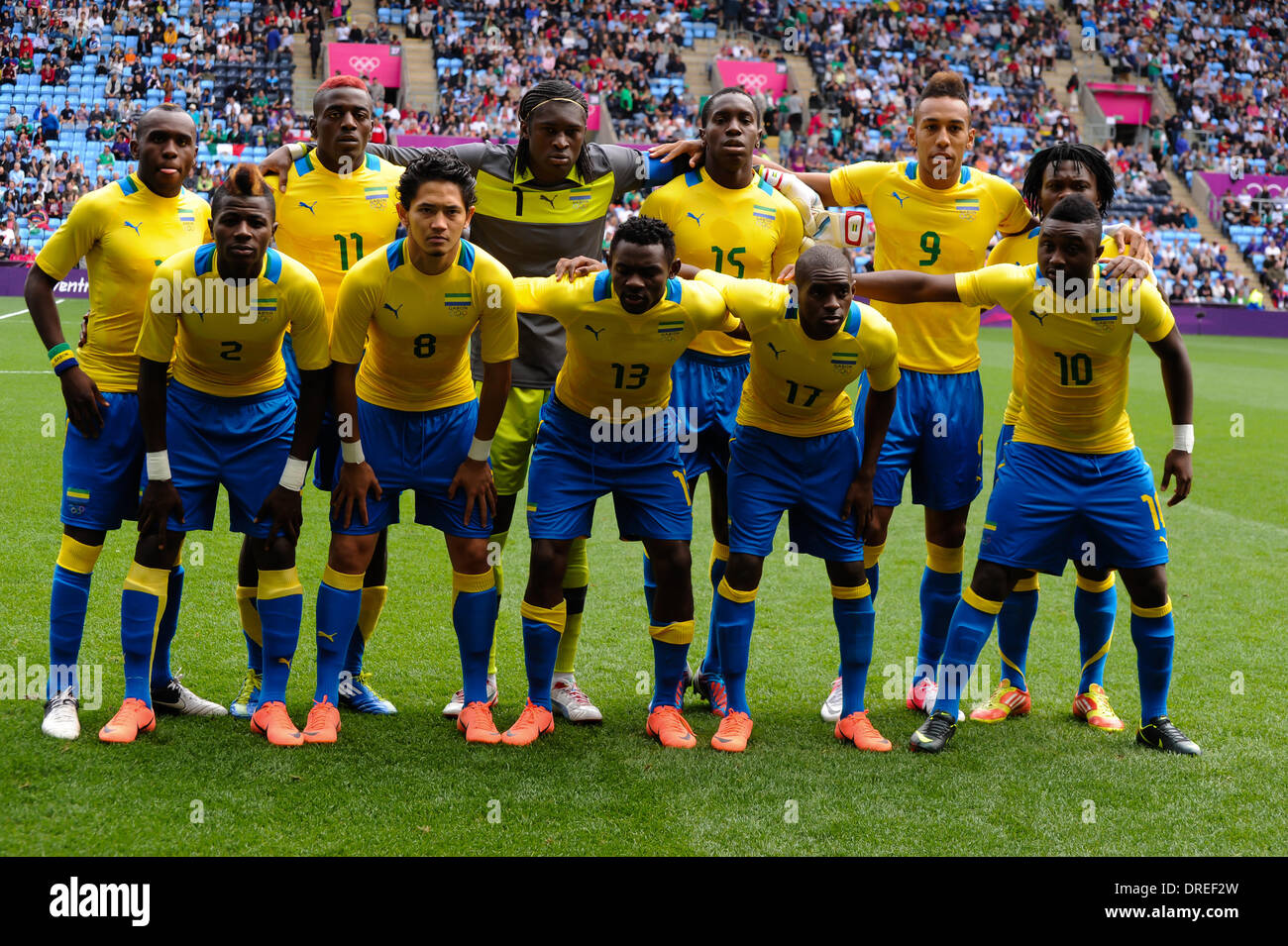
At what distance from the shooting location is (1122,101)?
38.3 m

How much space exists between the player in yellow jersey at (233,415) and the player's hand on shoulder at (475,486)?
1.94 ft

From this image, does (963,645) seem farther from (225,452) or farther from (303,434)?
(225,452)

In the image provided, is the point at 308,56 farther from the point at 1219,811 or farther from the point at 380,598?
the point at 1219,811

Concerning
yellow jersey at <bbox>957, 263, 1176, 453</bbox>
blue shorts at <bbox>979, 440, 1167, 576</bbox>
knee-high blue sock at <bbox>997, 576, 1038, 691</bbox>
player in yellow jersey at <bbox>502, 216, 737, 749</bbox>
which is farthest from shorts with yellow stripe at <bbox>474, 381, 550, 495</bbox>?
knee-high blue sock at <bbox>997, 576, 1038, 691</bbox>

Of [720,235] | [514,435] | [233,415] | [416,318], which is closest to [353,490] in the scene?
[233,415]

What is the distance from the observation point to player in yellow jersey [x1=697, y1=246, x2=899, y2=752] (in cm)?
485

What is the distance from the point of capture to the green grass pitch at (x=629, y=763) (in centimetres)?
397

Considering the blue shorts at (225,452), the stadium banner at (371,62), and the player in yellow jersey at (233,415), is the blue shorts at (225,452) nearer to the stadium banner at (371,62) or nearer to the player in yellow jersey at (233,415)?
the player in yellow jersey at (233,415)

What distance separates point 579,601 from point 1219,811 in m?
2.76

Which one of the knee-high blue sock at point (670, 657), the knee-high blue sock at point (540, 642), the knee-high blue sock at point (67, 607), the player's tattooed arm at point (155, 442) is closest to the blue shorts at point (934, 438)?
the knee-high blue sock at point (670, 657)

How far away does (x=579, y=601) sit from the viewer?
5.53m

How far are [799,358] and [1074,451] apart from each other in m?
1.24

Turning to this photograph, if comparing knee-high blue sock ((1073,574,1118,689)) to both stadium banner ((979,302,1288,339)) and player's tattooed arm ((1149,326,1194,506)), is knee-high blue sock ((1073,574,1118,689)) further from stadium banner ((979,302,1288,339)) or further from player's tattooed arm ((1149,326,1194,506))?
stadium banner ((979,302,1288,339))
